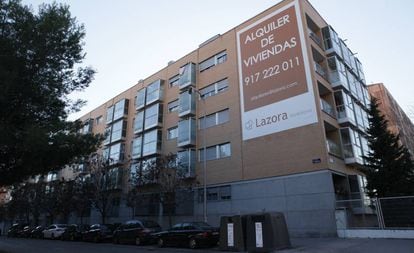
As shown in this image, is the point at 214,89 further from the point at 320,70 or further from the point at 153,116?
the point at 320,70

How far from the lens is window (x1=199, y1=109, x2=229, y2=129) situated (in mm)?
28591

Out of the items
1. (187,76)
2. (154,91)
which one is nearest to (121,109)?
(154,91)

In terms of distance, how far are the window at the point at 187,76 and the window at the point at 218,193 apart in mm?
10185

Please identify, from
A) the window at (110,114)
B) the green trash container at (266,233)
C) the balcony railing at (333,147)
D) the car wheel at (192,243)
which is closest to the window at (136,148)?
the window at (110,114)

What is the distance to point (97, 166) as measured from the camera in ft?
114

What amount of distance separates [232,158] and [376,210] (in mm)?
11279

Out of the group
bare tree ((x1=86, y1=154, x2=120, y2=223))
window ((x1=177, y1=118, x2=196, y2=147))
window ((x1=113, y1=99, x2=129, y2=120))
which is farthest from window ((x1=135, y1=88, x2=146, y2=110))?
window ((x1=177, y1=118, x2=196, y2=147))

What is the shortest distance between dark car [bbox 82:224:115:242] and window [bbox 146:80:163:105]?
14.2 meters

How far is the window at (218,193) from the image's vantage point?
86.5 ft

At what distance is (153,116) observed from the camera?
1396 inches

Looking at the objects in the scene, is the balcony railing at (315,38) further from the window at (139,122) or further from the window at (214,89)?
the window at (139,122)

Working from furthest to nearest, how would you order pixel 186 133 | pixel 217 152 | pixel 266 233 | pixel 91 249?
pixel 186 133 → pixel 217 152 → pixel 91 249 → pixel 266 233

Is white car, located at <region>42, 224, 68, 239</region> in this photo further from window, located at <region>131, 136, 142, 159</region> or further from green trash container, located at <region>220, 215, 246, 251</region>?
green trash container, located at <region>220, 215, 246, 251</region>

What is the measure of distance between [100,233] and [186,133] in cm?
1076
